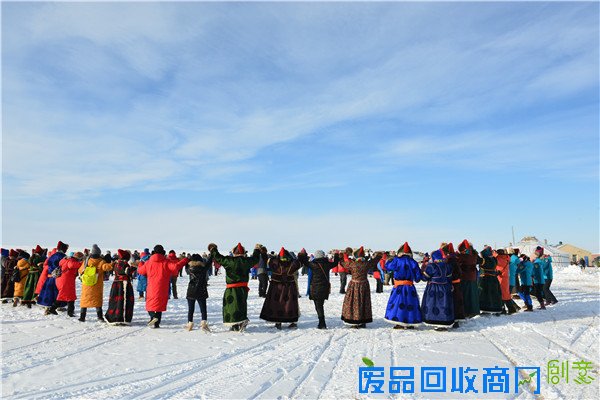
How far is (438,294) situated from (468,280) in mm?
1686

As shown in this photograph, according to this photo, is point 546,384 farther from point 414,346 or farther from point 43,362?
point 43,362

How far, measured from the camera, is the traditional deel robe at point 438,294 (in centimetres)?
941

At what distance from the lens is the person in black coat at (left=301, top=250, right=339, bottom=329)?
992 centimetres

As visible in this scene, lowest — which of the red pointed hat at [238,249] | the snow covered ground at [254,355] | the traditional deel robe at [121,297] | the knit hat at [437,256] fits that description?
the snow covered ground at [254,355]

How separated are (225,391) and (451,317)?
600 cm

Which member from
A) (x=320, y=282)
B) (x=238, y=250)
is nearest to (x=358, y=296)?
(x=320, y=282)

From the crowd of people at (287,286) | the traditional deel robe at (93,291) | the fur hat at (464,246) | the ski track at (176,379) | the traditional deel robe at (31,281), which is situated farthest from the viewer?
the traditional deel robe at (31,281)

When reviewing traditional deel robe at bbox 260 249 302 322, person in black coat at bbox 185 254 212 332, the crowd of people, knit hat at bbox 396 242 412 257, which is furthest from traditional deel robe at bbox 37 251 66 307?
knit hat at bbox 396 242 412 257

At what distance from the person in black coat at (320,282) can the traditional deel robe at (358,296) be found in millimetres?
441

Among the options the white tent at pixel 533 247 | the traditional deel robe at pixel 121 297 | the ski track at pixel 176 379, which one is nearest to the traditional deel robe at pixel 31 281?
the traditional deel robe at pixel 121 297

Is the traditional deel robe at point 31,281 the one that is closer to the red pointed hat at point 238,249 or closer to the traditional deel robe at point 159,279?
the traditional deel robe at point 159,279

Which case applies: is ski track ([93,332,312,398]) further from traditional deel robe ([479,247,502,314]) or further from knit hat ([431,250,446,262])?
traditional deel robe ([479,247,502,314])

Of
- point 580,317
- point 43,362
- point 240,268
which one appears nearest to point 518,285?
point 580,317

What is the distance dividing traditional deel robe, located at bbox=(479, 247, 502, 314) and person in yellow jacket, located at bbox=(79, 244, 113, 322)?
31.2ft
